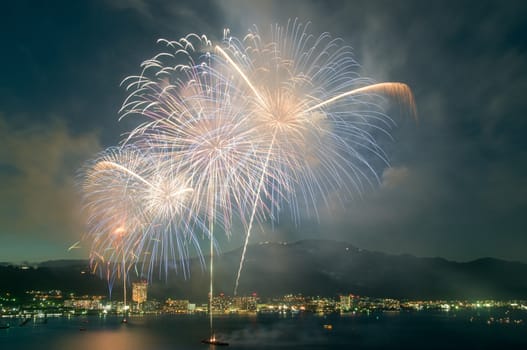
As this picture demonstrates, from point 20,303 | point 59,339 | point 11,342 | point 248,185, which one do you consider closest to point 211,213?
point 248,185

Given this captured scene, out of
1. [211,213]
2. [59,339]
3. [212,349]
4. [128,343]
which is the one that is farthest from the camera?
[59,339]

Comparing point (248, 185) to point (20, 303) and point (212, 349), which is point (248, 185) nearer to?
point (212, 349)

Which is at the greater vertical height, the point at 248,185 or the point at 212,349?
the point at 248,185

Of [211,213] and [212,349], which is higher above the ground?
[211,213]

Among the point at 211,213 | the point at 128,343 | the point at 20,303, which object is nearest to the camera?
the point at 211,213

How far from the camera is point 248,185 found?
2816cm

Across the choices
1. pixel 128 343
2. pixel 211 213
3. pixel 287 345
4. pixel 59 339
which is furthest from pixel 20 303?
pixel 211 213

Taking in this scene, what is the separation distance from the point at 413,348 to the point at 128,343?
4585 centimetres

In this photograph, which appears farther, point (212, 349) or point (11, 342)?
point (11, 342)

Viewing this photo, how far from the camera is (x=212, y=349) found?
218 ft

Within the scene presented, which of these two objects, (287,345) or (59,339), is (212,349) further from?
(59,339)

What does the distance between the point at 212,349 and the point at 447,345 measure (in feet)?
138

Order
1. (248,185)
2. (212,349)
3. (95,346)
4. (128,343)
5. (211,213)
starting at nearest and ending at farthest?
(248,185) → (211,213) → (212,349) → (95,346) → (128,343)

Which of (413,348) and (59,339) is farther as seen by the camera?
(59,339)
